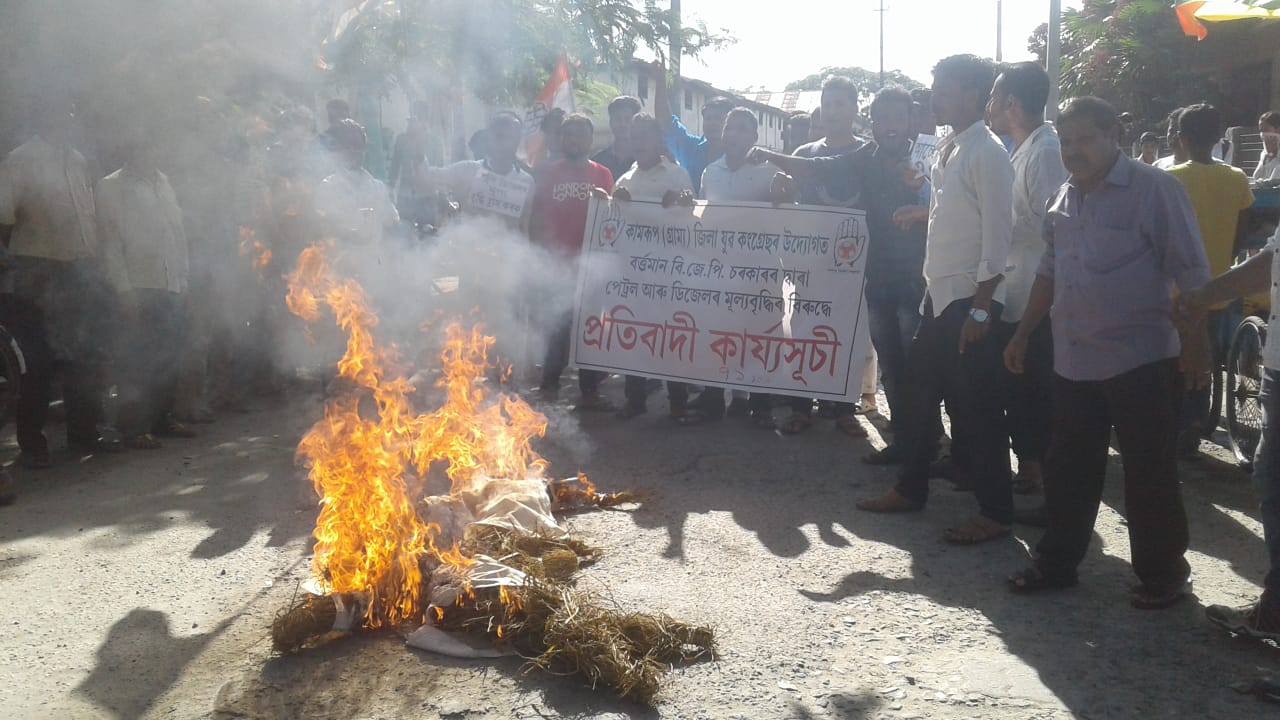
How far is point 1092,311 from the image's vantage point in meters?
4.06

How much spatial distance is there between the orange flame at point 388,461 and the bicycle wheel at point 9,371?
6.31 feet

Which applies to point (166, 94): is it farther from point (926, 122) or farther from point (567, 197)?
point (926, 122)

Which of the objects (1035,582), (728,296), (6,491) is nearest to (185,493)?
(6,491)

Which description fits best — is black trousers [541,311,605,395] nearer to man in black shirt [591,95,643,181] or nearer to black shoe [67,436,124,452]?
man in black shirt [591,95,643,181]

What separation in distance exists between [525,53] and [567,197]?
384 centimetres

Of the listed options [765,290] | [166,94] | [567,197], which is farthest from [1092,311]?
[166,94]

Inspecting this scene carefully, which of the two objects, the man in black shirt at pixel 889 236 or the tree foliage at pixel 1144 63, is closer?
the man in black shirt at pixel 889 236

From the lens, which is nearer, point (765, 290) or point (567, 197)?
point (765, 290)

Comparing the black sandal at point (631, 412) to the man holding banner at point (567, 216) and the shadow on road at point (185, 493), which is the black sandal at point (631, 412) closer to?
the man holding banner at point (567, 216)

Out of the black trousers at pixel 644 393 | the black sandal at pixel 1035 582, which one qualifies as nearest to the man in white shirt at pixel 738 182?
the black trousers at pixel 644 393

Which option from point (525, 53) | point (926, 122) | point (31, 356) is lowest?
point (31, 356)

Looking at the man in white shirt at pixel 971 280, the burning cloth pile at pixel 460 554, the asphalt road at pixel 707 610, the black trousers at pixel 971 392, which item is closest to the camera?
the asphalt road at pixel 707 610

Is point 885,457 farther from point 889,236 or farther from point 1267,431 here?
point 1267,431

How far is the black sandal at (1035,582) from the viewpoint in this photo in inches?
168
